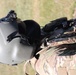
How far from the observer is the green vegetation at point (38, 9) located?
26.4ft

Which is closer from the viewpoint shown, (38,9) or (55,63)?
(55,63)

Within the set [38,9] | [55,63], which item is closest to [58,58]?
[55,63]

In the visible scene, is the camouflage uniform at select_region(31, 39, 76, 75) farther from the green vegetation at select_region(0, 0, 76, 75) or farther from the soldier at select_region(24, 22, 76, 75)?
the green vegetation at select_region(0, 0, 76, 75)

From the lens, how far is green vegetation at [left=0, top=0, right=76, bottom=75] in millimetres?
8039

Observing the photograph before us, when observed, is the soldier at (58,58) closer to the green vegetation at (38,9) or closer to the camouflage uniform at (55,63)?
the camouflage uniform at (55,63)

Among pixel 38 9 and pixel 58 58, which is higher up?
pixel 38 9

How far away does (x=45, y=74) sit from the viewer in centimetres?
436

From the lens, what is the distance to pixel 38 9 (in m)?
9.69

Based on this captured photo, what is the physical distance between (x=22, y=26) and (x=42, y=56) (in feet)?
1.82

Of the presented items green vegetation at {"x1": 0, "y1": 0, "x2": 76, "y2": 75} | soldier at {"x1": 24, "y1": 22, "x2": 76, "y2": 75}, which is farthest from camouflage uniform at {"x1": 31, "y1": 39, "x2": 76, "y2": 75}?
green vegetation at {"x1": 0, "y1": 0, "x2": 76, "y2": 75}

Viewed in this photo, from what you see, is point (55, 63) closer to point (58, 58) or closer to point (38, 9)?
point (58, 58)

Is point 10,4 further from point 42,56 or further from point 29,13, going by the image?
point 42,56

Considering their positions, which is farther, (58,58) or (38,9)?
(38,9)

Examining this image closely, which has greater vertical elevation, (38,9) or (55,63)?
(38,9)
